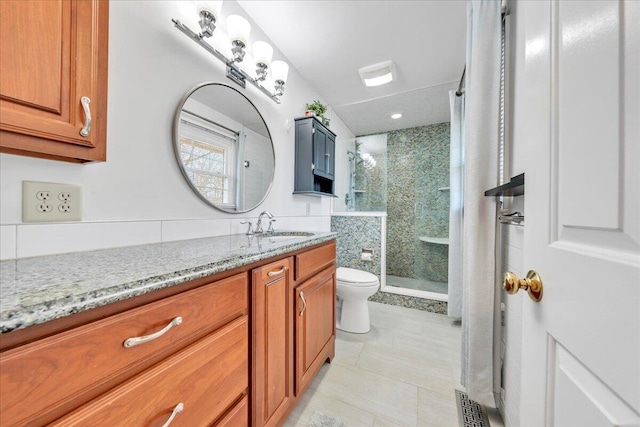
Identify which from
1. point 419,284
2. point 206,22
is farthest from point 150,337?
point 419,284

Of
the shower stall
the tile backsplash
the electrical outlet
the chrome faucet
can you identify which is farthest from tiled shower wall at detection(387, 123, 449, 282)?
the electrical outlet

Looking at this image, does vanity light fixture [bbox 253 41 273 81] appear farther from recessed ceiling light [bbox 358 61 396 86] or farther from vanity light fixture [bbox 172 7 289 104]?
recessed ceiling light [bbox 358 61 396 86]

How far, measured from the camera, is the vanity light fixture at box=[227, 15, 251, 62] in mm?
1281

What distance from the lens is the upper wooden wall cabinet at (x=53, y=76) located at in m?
0.55

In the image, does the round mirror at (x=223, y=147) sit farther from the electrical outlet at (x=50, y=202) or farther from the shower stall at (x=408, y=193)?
the shower stall at (x=408, y=193)

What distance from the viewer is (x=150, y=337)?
1.70 ft

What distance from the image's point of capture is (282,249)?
3.23 ft

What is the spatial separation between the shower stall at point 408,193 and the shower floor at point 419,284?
1 centimetres

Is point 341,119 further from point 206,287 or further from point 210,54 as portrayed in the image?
point 206,287

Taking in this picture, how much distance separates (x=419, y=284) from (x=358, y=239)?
99 centimetres

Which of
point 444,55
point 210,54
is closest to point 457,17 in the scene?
point 444,55

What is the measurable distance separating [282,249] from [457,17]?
1983mm

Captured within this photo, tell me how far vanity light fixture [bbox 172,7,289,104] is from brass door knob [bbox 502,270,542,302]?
1.58 metres

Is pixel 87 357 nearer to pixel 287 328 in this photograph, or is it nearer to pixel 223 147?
pixel 287 328
